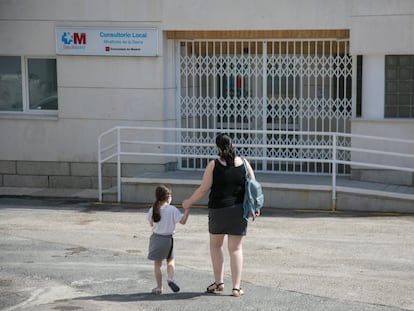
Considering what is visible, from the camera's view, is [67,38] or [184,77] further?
[184,77]

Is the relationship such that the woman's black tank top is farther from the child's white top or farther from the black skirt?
the child's white top

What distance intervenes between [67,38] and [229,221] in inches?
327

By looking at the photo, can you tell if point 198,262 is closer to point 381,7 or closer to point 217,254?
point 217,254

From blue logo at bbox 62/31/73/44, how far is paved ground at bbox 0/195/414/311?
3.32 meters

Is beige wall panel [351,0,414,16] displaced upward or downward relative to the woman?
upward

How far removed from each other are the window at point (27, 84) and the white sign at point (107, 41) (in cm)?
72

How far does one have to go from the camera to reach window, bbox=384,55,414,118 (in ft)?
50.9

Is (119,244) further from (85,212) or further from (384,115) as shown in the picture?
(384,115)

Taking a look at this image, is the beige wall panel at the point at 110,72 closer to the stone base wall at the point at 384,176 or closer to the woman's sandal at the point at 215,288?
the stone base wall at the point at 384,176

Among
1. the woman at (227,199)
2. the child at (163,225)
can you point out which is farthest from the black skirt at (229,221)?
the child at (163,225)

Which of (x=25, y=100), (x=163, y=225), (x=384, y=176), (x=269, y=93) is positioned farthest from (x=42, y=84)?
(x=163, y=225)

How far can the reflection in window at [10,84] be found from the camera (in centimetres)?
1745

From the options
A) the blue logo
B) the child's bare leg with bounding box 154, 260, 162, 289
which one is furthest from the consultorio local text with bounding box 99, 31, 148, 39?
the child's bare leg with bounding box 154, 260, 162, 289

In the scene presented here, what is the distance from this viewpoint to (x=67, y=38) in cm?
1655
